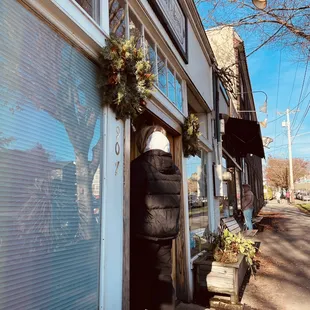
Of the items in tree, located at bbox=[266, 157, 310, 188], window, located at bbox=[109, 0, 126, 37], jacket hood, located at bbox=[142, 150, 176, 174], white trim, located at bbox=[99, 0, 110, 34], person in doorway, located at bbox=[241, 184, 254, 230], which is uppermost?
tree, located at bbox=[266, 157, 310, 188]

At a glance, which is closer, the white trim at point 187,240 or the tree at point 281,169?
the white trim at point 187,240

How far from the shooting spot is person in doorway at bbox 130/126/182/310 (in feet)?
7.53

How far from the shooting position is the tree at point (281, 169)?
52.4 meters

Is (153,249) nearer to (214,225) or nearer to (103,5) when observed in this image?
(103,5)

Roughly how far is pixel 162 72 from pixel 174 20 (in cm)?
75

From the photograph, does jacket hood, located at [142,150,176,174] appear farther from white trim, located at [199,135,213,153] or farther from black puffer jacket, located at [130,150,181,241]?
white trim, located at [199,135,213,153]

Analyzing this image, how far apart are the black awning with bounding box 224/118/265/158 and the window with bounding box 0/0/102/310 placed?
20.6 feet

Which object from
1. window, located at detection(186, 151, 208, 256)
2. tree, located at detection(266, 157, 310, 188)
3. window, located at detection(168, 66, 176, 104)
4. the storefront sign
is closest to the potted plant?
window, located at detection(186, 151, 208, 256)

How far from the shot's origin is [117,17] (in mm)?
2385

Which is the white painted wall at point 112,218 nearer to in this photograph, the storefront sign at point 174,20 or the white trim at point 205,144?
the storefront sign at point 174,20

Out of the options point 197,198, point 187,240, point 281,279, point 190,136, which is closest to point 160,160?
point 190,136

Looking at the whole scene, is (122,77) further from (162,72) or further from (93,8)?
(162,72)

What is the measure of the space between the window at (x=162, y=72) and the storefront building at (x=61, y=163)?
76cm

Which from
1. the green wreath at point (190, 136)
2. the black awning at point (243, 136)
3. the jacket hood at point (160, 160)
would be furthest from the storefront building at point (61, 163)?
the black awning at point (243, 136)
